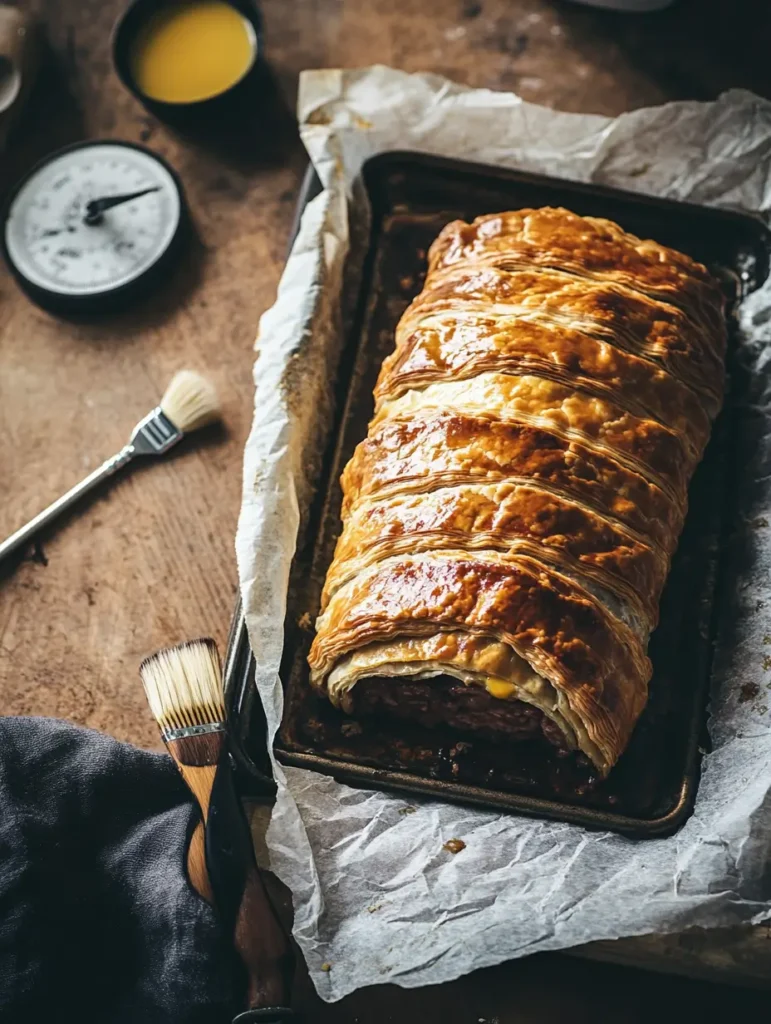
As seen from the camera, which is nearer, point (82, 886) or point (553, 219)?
point (82, 886)

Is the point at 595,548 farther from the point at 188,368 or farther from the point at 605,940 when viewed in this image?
the point at 188,368

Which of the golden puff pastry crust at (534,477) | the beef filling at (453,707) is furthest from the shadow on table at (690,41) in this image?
the beef filling at (453,707)

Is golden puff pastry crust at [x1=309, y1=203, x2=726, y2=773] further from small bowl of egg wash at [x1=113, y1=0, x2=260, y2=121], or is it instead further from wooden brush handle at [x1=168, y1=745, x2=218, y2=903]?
small bowl of egg wash at [x1=113, y1=0, x2=260, y2=121]

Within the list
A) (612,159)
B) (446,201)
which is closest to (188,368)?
(446,201)

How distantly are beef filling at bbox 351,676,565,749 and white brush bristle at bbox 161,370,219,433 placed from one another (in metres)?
0.99

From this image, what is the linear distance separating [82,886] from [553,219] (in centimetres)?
204

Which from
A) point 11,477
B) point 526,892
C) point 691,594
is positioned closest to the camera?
point 526,892

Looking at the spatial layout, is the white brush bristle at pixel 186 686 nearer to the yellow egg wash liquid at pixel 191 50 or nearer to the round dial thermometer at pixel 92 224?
the round dial thermometer at pixel 92 224

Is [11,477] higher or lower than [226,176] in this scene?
lower

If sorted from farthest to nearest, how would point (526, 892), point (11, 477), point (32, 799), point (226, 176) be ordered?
point (226, 176) → point (11, 477) → point (32, 799) → point (526, 892)

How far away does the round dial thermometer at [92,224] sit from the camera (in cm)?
339

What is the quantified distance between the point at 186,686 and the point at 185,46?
2.14m

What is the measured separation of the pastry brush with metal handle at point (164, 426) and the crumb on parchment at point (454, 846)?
A: 1.40 m

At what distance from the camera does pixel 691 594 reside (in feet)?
9.28
